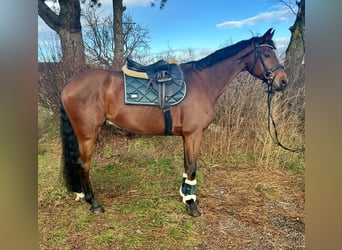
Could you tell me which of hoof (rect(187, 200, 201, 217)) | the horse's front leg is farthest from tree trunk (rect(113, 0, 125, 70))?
hoof (rect(187, 200, 201, 217))

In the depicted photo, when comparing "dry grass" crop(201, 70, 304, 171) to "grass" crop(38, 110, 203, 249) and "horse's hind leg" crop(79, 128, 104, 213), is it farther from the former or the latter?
"horse's hind leg" crop(79, 128, 104, 213)

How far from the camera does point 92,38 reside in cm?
140

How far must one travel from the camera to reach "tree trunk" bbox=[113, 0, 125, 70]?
4.48ft

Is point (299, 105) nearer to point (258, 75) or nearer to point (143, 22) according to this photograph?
point (258, 75)

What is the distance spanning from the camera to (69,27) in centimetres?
139

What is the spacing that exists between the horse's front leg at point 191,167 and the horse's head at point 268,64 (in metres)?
0.41

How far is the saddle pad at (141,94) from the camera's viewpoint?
1.38m

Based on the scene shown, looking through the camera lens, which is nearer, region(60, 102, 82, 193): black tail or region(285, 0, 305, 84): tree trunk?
region(285, 0, 305, 84): tree trunk

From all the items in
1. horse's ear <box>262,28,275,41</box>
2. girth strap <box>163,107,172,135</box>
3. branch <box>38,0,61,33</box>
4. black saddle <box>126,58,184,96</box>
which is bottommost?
girth strap <box>163,107,172,135</box>

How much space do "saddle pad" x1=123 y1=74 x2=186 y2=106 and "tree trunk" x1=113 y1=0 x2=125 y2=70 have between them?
0.31 feet

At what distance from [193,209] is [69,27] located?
1.07 metres

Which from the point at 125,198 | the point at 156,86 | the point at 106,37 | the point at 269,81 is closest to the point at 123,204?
the point at 125,198
